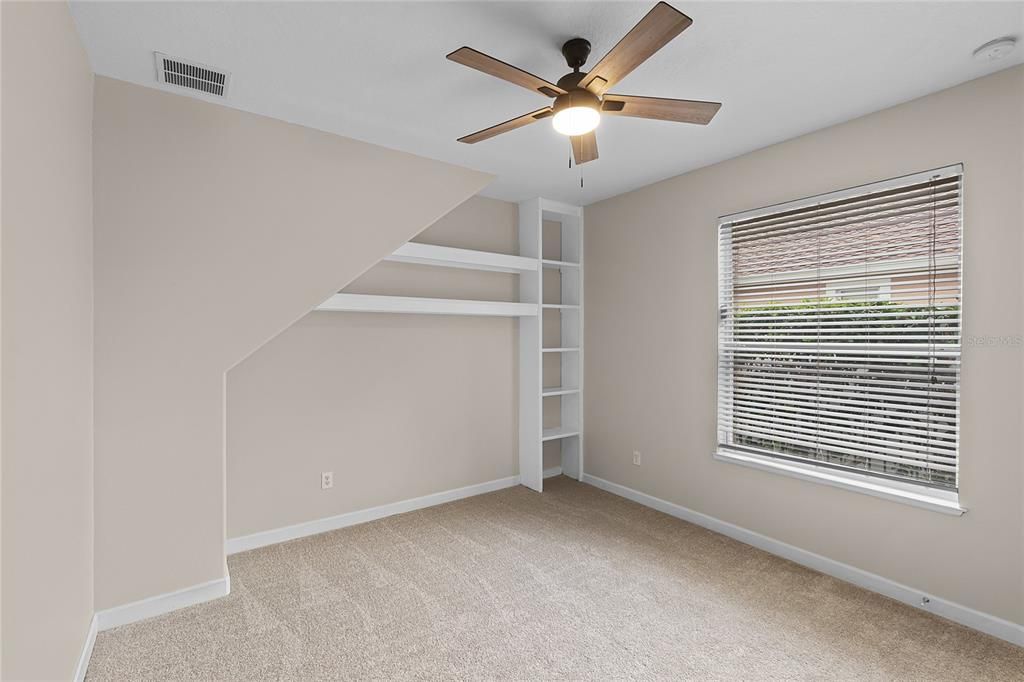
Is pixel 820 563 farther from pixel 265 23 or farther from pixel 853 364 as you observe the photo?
pixel 265 23

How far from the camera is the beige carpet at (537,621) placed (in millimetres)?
2109

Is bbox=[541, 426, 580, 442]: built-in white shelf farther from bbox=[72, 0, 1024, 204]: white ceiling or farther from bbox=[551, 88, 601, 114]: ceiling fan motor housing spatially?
bbox=[551, 88, 601, 114]: ceiling fan motor housing

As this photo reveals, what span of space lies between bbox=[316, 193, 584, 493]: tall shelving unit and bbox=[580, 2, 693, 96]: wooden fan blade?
192 centimetres

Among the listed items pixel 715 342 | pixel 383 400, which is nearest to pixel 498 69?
pixel 715 342

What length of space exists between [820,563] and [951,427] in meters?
1.03

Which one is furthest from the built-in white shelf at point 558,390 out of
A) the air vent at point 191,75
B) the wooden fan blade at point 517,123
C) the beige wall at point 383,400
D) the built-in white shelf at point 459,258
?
the air vent at point 191,75

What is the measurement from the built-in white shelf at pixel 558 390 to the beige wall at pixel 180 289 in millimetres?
2130

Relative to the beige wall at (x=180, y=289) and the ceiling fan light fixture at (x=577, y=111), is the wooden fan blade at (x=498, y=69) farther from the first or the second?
the beige wall at (x=180, y=289)

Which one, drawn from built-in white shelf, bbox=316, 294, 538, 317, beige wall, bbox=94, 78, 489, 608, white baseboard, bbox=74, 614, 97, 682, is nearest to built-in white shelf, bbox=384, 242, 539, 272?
built-in white shelf, bbox=316, 294, 538, 317

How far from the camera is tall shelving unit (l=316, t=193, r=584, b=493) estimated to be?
3.88m

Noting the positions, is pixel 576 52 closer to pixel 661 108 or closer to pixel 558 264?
pixel 661 108

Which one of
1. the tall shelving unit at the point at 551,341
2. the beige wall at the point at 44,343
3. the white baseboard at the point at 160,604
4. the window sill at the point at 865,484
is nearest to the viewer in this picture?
the beige wall at the point at 44,343

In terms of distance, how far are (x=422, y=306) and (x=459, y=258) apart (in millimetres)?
457

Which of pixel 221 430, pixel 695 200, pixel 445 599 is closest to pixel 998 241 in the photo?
pixel 695 200
